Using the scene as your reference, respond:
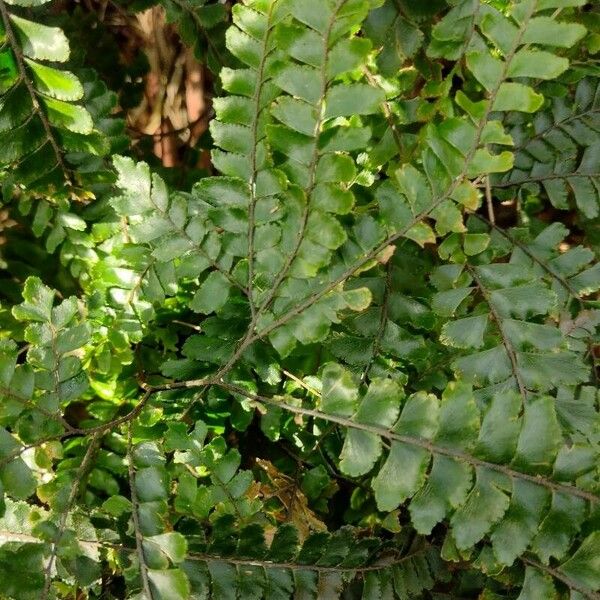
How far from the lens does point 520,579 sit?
2.70 ft

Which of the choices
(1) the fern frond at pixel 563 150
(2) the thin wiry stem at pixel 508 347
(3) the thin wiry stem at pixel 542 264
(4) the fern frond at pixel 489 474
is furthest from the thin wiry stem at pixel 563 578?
(1) the fern frond at pixel 563 150

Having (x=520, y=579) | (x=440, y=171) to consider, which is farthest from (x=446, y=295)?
(x=520, y=579)

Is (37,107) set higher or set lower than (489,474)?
higher

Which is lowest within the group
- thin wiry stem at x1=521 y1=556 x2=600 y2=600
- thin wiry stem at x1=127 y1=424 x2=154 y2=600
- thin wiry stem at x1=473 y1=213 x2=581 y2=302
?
thin wiry stem at x1=521 y1=556 x2=600 y2=600

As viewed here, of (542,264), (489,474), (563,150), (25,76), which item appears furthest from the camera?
(563,150)

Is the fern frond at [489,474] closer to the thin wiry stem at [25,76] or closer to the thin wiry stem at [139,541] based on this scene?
the thin wiry stem at [139,541]

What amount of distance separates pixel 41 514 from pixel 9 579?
13 cm

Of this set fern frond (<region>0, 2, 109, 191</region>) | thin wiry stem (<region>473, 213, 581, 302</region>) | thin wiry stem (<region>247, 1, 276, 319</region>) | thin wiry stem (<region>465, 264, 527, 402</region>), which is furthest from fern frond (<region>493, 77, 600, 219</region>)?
fern frond (<region>0, 2, 109, 191</region>)

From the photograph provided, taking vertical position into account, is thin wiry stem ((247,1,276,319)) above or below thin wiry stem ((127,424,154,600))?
above

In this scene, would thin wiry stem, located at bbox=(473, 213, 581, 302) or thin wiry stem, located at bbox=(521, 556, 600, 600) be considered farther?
thin wiry stem, located at bbox=(473, 213, 581, 302)

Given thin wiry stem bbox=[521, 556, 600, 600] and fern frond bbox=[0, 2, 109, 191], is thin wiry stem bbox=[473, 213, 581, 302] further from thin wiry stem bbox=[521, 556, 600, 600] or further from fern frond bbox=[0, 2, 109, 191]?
fern frond bbox=[0, 2, 109, 191]

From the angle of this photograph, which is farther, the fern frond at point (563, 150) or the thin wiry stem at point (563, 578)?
the fern frond at point (563, 150)

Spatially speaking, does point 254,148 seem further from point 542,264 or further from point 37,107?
point 542,264

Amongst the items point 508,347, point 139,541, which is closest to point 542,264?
point 508,347
